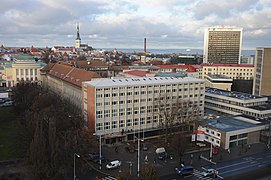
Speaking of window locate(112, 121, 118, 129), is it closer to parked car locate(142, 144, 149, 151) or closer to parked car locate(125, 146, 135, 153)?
parked car locate(125, 146, 135, 153)

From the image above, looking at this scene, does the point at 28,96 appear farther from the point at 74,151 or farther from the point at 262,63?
the point at 262,63

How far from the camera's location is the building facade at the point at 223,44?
579ft

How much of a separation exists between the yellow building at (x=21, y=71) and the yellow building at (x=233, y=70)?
2667 inches

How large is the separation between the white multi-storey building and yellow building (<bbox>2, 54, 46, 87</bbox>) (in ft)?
→ 186

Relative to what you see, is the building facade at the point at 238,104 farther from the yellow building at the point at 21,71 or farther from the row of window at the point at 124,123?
the yellow building at the point at 21,71

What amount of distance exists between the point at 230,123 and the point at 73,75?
4285 cm

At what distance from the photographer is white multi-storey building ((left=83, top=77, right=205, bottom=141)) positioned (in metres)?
48.6

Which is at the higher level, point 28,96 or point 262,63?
point 262,63

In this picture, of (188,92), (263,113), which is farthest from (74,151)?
(263,113)

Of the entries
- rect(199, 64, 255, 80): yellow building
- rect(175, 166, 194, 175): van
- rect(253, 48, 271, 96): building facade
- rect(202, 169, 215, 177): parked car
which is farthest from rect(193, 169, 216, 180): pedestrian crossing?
rect(199, 64, 255, 80): yellow building

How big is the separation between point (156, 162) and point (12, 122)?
33.9 meters

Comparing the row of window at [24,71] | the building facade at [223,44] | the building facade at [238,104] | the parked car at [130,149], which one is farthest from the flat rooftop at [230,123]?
the building facade at [223,44]

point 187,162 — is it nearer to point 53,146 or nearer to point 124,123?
point 124,123

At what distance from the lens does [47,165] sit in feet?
94.2
